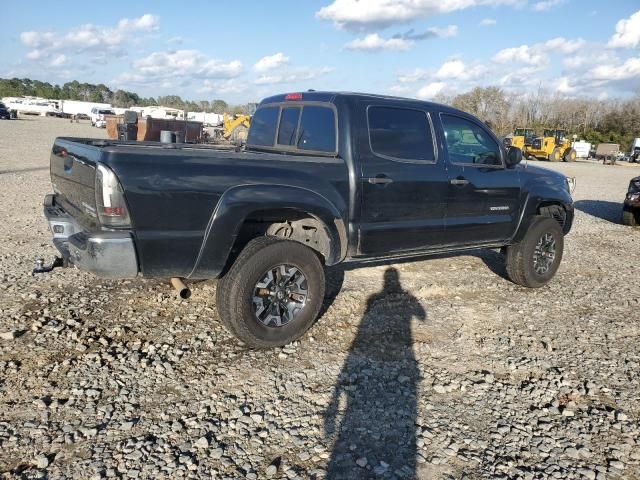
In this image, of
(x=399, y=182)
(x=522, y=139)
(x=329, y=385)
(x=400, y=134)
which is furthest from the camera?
(x=522, y=139)

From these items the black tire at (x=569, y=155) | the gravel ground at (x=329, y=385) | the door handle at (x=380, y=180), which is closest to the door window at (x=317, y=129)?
the door handle at (x=380, y=180)

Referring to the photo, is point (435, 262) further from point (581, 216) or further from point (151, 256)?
point (581, 216)

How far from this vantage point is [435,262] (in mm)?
6684

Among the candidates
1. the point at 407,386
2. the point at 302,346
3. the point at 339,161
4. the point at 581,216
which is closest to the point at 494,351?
the point at 407,386

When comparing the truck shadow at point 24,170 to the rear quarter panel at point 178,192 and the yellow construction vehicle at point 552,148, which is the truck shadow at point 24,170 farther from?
the yellow construction vehicle at point 552,148

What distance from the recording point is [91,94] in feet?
359

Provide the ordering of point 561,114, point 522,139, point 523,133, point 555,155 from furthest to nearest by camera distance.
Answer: point 561,114 → point 523,133 → point 555,155 → point 522,139

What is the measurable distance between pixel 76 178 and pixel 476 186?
11.7 feet

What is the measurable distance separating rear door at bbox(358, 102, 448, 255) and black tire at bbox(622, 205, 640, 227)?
7.71 m

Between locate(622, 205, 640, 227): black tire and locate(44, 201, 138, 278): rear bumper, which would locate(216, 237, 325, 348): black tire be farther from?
locate(622, 205, 640, 227): black tire

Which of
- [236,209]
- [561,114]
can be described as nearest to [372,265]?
[236,209]

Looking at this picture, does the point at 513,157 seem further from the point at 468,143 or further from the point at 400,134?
the point at 400,134

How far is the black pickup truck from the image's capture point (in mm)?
3158

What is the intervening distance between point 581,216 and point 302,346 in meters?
9.87
